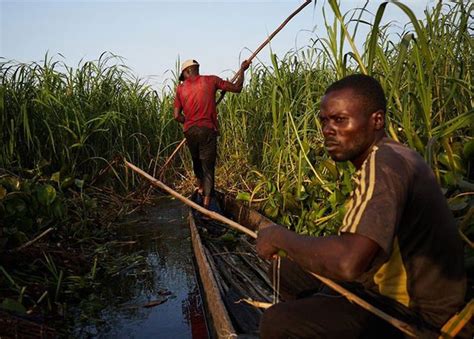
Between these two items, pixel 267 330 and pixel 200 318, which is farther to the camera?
pixel 200 318

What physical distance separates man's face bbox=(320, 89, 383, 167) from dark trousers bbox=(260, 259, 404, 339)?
1.50 feet

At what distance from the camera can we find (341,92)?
1.32 meters

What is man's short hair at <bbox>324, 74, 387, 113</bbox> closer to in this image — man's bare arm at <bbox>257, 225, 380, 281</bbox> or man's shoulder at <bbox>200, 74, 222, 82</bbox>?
man's bare arm at <bbox>257, 225, 380, 281</bbox>

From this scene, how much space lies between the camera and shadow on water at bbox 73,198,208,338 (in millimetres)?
2508

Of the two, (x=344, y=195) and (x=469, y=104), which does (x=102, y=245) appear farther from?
(x=469, y=104)

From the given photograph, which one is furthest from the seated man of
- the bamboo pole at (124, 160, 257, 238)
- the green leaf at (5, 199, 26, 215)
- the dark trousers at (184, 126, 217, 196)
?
the dark trousers at (184, 126, 217, 196)

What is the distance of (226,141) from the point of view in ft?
21.6

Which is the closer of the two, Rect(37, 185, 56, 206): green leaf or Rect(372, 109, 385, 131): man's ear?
Rect(372, 109, 385, 131): man's ear

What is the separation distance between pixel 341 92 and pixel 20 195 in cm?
278

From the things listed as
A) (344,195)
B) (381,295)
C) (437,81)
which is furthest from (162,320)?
(437,81)

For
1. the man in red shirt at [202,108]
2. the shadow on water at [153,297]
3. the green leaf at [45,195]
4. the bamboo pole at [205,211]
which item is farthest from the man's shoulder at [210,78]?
the bamboo pole at [205,211]

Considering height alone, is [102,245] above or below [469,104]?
below

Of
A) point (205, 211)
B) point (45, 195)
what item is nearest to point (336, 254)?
point (205, 211)

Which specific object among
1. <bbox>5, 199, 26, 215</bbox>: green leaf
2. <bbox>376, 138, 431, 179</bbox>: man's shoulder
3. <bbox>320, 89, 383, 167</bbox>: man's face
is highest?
<bbox>320, 89, 383, 167</bbox>: man's face
